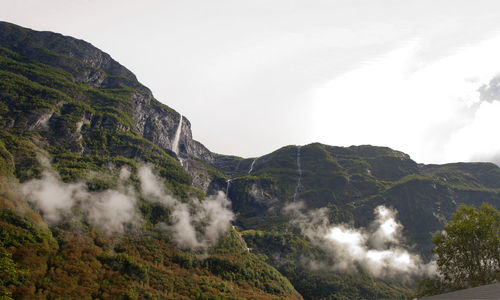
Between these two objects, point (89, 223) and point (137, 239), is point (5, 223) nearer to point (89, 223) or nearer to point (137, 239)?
point (89, 223)

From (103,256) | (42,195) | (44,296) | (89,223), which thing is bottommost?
(44,296)

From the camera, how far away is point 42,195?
171125mm

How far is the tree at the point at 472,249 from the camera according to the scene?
75625mm

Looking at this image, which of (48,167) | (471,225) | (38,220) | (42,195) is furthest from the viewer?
(48,167)

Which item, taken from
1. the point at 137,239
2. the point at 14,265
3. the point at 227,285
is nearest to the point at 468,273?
the point at 227,285

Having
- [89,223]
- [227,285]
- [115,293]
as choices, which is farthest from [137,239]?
[227,285]

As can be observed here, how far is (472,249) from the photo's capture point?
77250 millimetres

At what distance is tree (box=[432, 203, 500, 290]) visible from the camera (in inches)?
2977

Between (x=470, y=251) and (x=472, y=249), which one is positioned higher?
(x=472, y=249)

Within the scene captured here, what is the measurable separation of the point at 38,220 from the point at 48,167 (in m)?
53.0

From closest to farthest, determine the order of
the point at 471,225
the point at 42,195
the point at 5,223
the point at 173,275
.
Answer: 1. the point at 471,225
2. the point at 5,223
3. the point at 42,195
4. the point at 173,275

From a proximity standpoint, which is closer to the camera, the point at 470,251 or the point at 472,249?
the point at 472,249

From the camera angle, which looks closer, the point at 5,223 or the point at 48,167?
the point at 5,223

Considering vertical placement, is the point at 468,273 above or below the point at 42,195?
below
